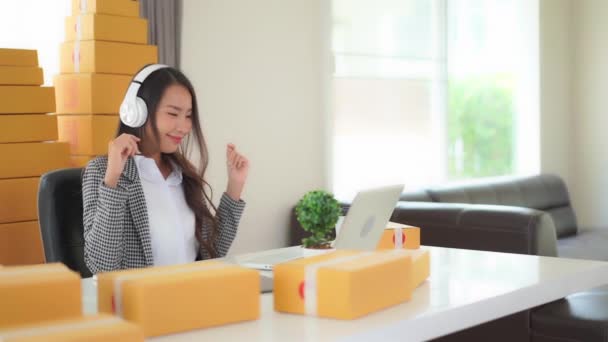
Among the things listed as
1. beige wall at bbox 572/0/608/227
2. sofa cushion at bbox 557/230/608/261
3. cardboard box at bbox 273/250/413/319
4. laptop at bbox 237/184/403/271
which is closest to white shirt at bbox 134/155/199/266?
laptop at bbox 237/184/403/271

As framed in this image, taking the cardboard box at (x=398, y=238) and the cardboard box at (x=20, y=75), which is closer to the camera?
the cardboard box at (x=398, y=238)

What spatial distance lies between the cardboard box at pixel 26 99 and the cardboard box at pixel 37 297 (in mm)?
1797

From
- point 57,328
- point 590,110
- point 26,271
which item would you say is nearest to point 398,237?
point 26,271

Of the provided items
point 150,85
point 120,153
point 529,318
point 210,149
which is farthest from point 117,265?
point 210,149

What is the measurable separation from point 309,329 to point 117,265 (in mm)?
958

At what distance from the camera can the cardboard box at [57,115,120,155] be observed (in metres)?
3.38

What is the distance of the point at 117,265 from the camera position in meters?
2.44

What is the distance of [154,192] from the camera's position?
2.61 meters

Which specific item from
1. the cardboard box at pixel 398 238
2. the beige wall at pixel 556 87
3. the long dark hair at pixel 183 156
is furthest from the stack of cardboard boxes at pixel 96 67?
the beige wall at pixel 556 87

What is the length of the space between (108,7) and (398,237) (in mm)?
1578

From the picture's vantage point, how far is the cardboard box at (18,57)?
3207mm

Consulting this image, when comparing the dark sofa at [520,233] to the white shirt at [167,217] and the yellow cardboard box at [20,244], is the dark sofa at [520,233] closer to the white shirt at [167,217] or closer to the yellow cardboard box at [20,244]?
the white shirt at [167,217]

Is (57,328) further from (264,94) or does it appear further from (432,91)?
(432,91)

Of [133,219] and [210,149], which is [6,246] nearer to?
[133,219]
